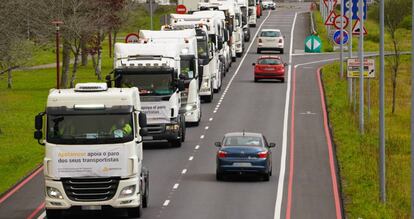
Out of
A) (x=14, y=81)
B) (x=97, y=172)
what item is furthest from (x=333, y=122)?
(x=14, y=81)

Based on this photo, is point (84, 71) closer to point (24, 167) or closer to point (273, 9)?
point (24, 167)

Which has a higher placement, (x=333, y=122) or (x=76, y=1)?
(x=76, y=1)

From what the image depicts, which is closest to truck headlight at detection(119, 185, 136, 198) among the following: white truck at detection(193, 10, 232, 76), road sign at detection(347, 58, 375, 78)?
road sign at detection(347, 58, 375, 78)

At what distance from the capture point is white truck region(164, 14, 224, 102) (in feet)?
198

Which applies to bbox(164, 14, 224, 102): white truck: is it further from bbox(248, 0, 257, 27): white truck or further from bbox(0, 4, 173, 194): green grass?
bbox(248, 0, 257, 27): white truck

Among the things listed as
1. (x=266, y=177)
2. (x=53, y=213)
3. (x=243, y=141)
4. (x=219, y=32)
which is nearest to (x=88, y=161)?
(x=53, y=213)

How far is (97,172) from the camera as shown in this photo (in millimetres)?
29406

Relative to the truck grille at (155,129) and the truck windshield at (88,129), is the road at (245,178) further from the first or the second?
the truck windshield at (88,129)

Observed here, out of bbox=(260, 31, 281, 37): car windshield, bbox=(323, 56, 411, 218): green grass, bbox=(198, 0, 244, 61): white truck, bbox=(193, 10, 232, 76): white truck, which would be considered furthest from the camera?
bbox=(260, 31, 281, 37): car windshield

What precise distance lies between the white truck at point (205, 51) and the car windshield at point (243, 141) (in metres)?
18.0

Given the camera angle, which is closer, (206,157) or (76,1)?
(206,157)

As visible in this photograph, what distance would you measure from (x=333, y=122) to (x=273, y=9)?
10748 cm

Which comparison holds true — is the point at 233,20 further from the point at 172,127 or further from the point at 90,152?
the point at 90,152

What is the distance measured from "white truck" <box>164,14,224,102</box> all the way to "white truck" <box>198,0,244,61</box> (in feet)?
46.0
